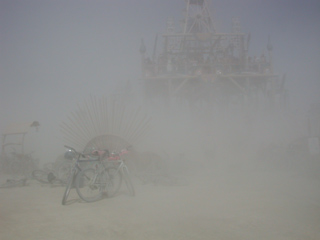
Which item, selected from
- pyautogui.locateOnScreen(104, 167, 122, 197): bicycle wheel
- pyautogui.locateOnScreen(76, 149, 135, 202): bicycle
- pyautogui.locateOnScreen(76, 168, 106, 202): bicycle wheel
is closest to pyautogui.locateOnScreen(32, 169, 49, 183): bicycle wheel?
pyautogui.locateOnScreen(76, 149, 135, 202): bicycle

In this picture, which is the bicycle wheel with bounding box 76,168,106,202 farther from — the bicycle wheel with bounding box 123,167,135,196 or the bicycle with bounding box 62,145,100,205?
the bicycle wheel with bounding box 123,167,135,196

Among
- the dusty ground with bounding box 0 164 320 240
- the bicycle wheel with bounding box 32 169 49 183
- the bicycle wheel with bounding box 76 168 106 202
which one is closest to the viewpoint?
the dusty ground with bounding box 0 164 320 240

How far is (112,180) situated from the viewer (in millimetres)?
4289

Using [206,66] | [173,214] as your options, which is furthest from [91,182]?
[206,66]

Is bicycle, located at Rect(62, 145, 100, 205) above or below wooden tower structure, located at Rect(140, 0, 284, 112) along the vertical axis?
below

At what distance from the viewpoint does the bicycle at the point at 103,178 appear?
4.05 m

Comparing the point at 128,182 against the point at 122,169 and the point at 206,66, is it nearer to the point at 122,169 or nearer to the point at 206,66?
the point at 122,169

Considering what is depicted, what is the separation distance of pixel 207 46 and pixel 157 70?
2720 millimetres

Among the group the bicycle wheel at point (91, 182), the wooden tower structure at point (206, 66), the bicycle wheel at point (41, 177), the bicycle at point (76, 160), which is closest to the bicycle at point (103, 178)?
the bicycle wheel at point (91, 182)

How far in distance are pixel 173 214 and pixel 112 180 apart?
149 centimetres

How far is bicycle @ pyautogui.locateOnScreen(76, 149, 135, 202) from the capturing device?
405 cm

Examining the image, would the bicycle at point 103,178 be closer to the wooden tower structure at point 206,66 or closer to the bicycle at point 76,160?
the bicycle at point 76,160

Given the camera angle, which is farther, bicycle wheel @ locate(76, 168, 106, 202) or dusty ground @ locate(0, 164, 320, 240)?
bicycle wheel @ locate(76, 168, 106, 202)

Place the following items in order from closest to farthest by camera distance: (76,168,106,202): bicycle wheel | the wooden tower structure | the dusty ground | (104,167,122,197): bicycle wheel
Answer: the dusty ground
(76,168,106,202): bicycle wheel
(104,167,122,197): bicycle wheel
the wooden tower structure
